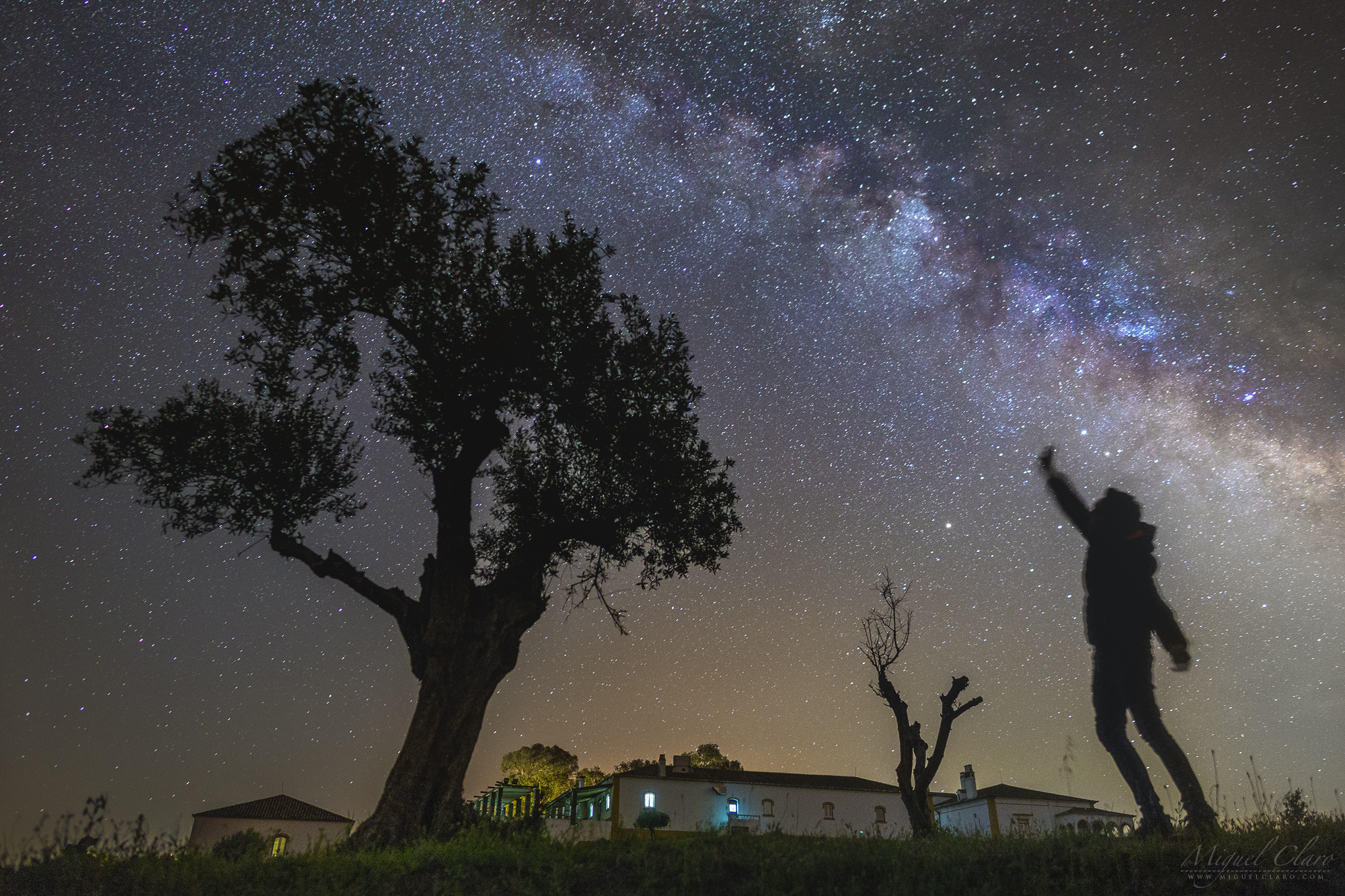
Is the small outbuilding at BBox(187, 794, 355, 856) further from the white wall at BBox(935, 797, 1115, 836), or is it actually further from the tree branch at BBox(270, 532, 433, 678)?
the tree branch at BBox(270, 532, 433, 678)

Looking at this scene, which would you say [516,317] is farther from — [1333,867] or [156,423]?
[1333,867]

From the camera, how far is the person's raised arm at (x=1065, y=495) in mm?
12203

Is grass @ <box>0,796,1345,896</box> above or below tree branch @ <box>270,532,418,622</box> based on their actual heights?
below

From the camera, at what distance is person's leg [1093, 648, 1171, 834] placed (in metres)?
10.9

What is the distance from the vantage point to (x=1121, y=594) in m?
11.8

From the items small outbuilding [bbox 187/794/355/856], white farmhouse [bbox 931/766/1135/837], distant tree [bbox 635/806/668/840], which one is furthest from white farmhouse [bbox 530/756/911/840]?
distant tree [bbox 635/806/668/840]

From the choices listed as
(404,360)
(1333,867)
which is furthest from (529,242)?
(1333,867)

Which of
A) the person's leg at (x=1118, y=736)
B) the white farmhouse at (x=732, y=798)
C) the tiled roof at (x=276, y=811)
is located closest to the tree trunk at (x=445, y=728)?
the person's leg at (x=1118, y=736)

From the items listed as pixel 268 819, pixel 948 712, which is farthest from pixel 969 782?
pixel 268 819

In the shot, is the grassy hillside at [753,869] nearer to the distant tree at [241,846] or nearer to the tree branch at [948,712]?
the distant tree at [241,846]

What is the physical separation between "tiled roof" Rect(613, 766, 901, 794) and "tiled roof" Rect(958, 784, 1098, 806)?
248 inches

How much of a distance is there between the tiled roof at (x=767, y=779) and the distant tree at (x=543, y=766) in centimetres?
2253

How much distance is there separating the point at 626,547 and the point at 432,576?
5.09 meters

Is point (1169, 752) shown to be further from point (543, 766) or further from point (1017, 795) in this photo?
point (543, 766)
